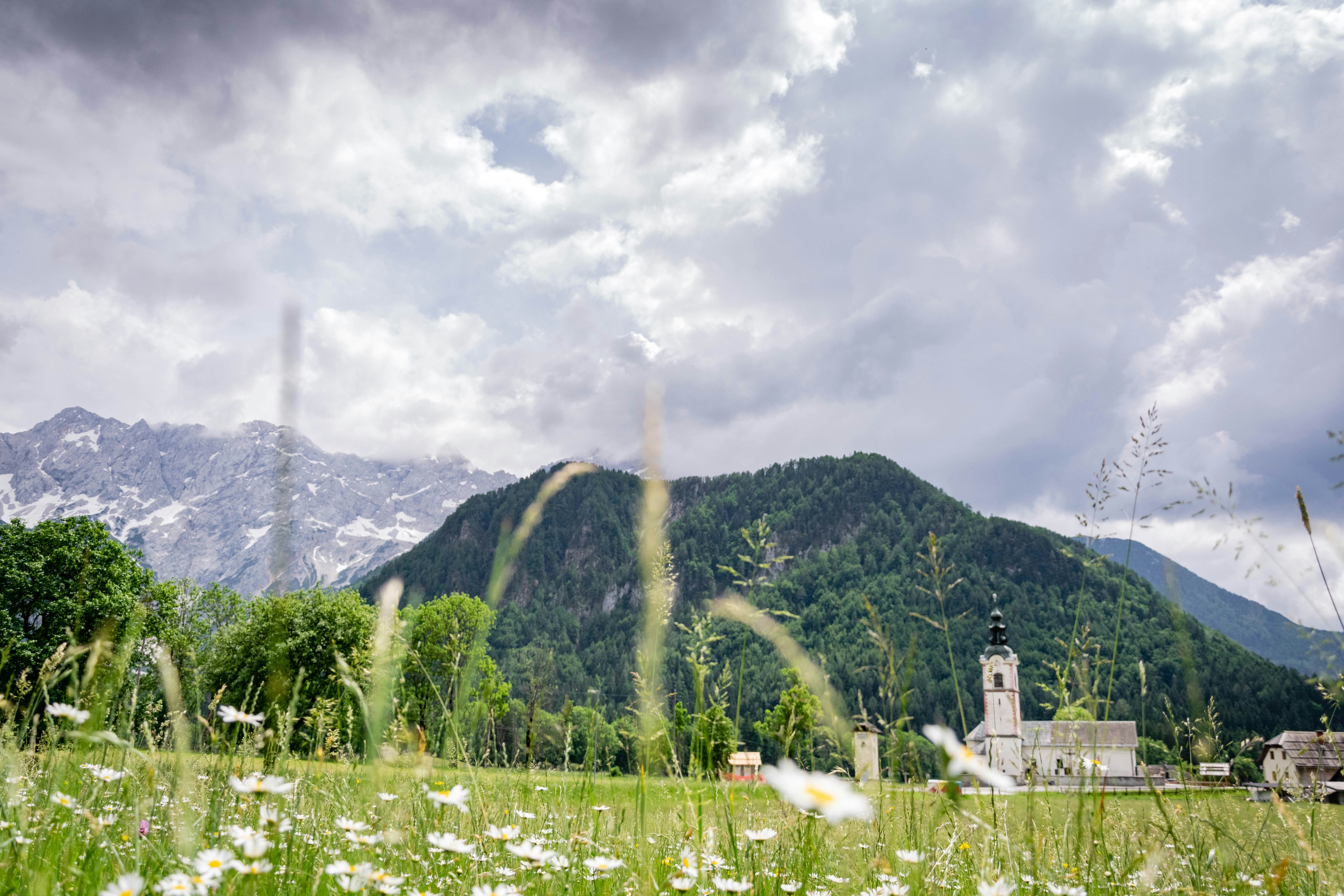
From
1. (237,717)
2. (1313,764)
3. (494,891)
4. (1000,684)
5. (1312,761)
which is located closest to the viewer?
(237,717)

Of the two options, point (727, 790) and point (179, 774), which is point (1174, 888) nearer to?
point (727, 790)

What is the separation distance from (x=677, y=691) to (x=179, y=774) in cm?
221

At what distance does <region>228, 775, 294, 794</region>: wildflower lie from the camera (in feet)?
5.74

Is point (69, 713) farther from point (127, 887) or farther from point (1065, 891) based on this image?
point (1065, 891)

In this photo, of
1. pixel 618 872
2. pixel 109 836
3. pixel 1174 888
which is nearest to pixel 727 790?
pixel 618 872

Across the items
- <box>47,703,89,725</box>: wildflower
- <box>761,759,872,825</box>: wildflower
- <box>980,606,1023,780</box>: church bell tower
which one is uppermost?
<box>761,759,872,825</box>: wildflower

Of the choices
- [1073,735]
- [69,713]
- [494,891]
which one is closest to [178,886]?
[69,713]

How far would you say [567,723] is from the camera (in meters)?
3.21

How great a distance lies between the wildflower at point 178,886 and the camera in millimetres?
1736

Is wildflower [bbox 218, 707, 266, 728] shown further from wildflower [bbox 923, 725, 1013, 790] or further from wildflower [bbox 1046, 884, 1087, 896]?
wildflower [bbox 1046, 884, 1087, 896]

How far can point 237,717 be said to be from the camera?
202cm

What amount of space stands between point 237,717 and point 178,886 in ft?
1.36

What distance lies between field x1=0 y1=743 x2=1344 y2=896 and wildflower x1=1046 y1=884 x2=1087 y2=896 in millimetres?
61

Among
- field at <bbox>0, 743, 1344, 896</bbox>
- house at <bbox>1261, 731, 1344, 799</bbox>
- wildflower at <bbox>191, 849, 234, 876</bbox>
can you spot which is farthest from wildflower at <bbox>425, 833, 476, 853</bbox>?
house at <bbox>1261, 731, 1344, 799</bbox>
